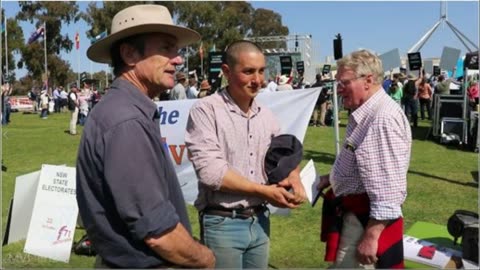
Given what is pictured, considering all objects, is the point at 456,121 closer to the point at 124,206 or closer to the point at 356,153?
the point at 356,153

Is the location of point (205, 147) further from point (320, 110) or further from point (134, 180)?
point (320, 110)

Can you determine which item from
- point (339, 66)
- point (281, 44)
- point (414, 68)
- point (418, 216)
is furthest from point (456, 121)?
point (281, 44)

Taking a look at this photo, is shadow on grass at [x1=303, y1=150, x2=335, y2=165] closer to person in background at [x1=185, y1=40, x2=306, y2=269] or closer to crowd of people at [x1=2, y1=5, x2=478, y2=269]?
crowd of people at [x1=2, y1=5, x2=478, y2=269]

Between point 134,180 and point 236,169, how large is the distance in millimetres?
1126

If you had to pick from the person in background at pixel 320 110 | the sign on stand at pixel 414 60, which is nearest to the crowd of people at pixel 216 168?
the sign on stand at pixel 414 60

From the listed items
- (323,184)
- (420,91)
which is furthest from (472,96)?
(323,184)

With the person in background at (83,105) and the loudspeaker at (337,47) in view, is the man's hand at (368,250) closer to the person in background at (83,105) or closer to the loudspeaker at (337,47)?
the loudspeaker at (337,47)

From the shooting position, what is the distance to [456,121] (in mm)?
14453

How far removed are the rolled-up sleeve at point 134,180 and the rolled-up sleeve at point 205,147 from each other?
0.92m

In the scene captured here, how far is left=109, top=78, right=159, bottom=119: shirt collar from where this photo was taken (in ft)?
6.77

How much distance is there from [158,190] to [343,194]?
1417mm

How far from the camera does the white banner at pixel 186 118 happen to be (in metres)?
6.99

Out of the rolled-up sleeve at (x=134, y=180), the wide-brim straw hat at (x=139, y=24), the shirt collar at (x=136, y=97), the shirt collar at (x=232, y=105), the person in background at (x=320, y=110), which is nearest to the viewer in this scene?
the rolled-up sleeve at (x=134, y=180)

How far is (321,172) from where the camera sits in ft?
33.8
